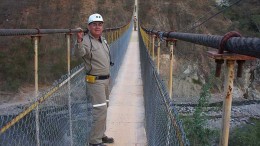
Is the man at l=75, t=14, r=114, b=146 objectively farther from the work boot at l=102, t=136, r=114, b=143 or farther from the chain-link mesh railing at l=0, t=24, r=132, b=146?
the work boot at l=102, t=136, r=114, b=143

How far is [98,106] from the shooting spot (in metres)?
3.74

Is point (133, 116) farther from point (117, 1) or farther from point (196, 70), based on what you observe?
point (117, 1)

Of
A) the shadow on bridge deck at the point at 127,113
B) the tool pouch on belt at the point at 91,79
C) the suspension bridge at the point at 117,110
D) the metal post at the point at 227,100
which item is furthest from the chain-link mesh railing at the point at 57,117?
the metal post at the point at 227,100

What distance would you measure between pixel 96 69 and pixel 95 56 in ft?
0.45

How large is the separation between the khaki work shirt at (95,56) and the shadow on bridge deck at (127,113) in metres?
1.06

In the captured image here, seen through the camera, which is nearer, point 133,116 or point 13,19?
point 133,116

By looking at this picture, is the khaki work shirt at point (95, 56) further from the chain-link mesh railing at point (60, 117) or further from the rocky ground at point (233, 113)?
the rocky ground at point (233, 113)

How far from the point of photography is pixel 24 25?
38.9m

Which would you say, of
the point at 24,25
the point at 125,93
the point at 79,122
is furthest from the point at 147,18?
the point at 79,122

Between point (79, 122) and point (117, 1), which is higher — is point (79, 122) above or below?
below

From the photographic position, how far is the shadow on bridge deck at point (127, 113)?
455 centimetres

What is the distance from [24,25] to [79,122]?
122 feet

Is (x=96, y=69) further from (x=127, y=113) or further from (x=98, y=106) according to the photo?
(x=127, y=113)

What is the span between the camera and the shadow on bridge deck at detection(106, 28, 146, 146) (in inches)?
179
